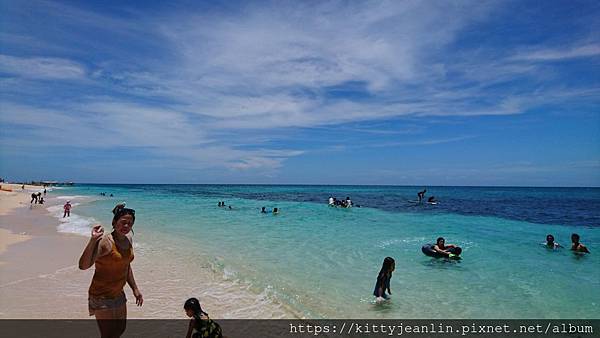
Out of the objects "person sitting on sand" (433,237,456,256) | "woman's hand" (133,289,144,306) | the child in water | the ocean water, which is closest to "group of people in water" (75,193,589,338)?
"woman's hand" (133,289,144,306)

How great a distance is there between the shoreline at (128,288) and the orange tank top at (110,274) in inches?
124

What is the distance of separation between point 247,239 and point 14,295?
9818 millimetres

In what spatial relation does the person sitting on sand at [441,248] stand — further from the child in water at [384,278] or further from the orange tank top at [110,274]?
the orange tank top at [110,274]

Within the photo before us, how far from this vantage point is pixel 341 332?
655cm

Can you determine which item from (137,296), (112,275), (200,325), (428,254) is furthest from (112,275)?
(428,254)

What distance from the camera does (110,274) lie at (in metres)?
4.00

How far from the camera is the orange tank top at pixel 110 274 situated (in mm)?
3934

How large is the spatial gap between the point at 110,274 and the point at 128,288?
541cm

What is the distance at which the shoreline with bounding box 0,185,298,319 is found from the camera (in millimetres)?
7024

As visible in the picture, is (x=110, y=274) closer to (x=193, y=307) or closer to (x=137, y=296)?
(x=137, y=296)

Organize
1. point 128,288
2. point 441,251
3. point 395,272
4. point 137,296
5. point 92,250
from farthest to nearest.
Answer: point 441,251 → point 395,272 → point 128,288 → point 137,296 → point 92,250

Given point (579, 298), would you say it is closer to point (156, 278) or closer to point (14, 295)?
point (156, 278)

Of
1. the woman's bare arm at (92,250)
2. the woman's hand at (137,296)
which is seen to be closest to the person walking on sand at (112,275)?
the woman's bare arm at (92,250)

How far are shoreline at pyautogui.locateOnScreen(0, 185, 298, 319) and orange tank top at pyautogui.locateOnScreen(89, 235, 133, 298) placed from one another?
124 inches
